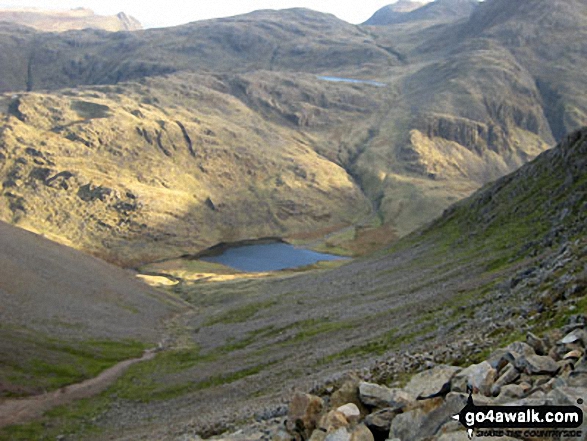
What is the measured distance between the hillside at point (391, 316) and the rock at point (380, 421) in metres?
11.7

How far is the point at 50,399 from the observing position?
68.9 m

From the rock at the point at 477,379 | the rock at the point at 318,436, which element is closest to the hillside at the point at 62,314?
the rock at the point at 318,436

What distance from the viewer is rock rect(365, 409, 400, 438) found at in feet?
61.2

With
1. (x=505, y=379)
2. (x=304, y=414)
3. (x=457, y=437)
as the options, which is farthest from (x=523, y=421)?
(x=304, y=414)

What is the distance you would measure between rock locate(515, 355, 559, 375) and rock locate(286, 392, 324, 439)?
8565 mm

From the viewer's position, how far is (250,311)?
112062 millimetres

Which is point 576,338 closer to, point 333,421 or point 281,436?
point 333,421

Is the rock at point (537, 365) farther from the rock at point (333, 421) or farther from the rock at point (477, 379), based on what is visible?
the rock at point (333, 421)

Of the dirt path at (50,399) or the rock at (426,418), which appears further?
the dirt path at (50,399)

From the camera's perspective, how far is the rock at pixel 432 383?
19734mm

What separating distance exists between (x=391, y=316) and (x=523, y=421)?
52.3m

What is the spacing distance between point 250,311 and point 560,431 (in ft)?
331

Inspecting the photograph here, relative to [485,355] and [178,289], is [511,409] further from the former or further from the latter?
[178,289]

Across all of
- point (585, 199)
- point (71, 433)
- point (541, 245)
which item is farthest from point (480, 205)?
point (71, 433)
